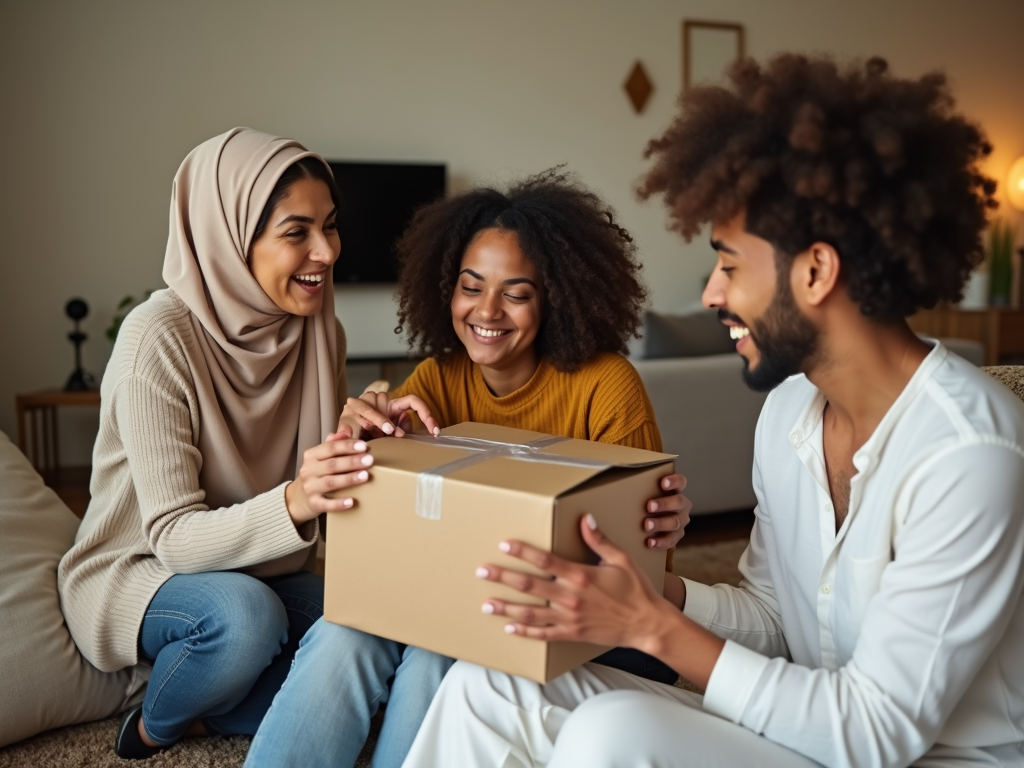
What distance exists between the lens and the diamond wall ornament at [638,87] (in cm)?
568

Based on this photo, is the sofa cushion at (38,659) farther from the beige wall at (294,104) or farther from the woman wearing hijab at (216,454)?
the beige wall at (294,104)

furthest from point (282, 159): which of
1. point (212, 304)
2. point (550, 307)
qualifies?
point (550, 307)

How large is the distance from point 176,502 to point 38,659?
0.40 metres

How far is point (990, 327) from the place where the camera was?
6.05 m

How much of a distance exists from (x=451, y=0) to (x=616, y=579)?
4698 millimetres

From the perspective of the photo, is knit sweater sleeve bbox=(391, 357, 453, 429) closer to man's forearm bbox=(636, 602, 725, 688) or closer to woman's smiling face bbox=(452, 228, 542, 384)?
woman's smiling face bbox=(452, 228, 542, 384)

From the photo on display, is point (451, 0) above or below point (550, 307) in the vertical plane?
above

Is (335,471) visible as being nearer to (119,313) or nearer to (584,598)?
(584,598)

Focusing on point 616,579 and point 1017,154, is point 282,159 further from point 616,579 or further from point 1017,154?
point 1017,154

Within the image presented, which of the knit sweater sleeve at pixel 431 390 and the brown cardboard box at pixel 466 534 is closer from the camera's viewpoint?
the brown cardboard box at pixel 466 534

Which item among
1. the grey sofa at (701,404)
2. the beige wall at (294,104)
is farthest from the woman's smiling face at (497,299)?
the beige wall at (294,104)

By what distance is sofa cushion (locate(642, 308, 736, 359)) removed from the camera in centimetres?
341

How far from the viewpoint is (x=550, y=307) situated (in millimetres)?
1785

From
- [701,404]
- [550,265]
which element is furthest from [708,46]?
[550,265]
